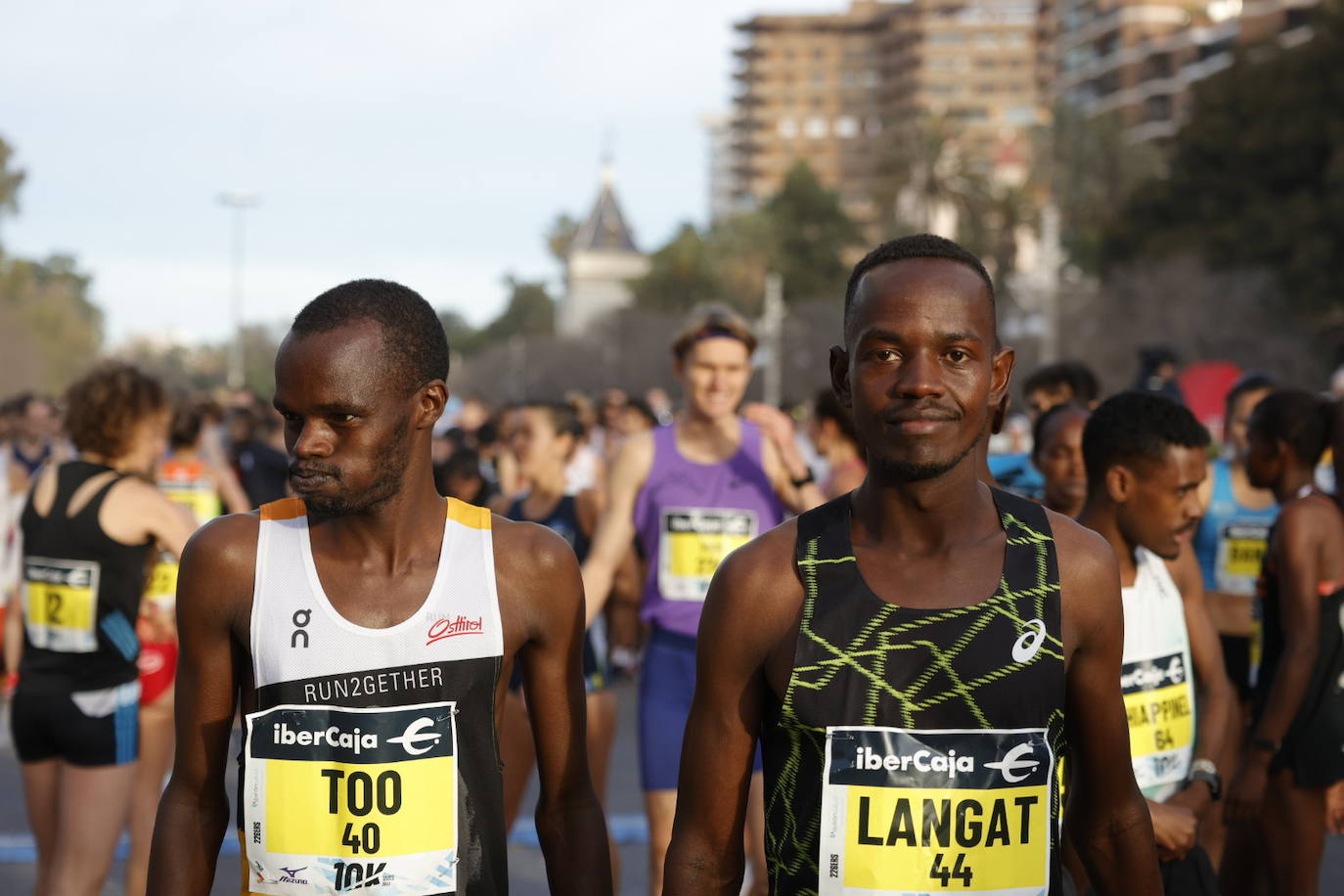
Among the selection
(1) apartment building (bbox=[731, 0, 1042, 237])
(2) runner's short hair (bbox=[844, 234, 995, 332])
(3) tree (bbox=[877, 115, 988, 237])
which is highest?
(1) apartment building (bbox=[731, 0, 1042, 237])

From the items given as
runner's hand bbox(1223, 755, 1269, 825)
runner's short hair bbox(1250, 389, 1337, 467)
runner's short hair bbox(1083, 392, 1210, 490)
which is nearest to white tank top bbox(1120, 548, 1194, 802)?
runner's short hair bbox(1083, 392, 1210, 490)

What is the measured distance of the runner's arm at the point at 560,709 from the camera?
9.78ft

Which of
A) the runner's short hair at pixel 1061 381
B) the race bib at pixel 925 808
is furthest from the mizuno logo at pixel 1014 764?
the runner's short hair at pixel 1061 381

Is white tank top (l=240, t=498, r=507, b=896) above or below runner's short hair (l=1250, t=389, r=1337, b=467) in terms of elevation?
below

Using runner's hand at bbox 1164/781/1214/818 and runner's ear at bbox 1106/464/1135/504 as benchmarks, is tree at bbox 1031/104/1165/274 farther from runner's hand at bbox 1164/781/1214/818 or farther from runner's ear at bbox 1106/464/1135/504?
runner's hand at bbox 1164/781/1214/818

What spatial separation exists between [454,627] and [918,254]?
1058 millimetres

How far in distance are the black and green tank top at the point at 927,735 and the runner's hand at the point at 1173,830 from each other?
3.86 ft

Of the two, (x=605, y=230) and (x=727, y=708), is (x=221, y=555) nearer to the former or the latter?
(x=727, y=708)

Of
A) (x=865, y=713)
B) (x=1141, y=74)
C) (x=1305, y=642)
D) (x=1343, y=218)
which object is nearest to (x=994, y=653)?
(x=865, y=713)

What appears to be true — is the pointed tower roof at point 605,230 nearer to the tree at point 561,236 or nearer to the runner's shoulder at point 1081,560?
the tree at point 561,236

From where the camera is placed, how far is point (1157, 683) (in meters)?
3.90

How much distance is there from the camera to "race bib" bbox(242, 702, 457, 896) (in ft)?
9.20

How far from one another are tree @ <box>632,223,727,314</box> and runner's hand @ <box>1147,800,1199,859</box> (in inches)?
2883

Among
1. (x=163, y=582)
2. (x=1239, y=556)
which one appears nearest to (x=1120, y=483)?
(x=1239, y=556)
